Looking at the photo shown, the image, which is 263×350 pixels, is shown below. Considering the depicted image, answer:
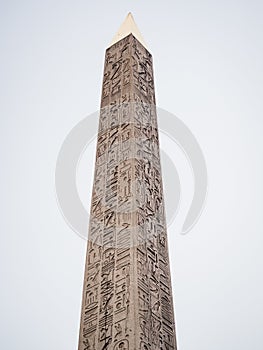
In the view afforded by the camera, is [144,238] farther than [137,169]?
→ No

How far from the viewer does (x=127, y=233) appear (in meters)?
6.84

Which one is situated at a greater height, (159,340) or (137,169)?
(137,169)

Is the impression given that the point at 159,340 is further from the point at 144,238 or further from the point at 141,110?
the point at 141,110

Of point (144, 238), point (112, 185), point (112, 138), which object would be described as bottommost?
point (144, 238)

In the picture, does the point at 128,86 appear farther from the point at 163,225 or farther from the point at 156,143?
the point at 163,225

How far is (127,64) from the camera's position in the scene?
9.07 metres

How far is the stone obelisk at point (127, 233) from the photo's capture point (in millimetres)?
6180

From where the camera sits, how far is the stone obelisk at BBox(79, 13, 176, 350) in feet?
A: 20.3

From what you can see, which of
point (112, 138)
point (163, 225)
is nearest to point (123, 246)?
point (163, 225)

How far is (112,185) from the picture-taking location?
7492 millimetres

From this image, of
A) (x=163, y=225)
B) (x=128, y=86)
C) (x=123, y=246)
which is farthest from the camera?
(x=128, y=86)

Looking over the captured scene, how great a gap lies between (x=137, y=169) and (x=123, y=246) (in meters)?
1.14

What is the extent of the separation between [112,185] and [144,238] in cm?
90
